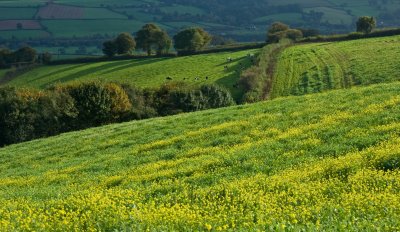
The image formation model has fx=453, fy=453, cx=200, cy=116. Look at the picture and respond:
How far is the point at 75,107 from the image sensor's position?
5944cm

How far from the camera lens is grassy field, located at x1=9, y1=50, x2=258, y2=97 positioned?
85062 millimetres

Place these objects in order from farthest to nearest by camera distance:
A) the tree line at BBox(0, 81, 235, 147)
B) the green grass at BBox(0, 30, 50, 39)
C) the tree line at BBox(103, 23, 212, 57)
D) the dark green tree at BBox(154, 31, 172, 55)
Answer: the green grass at BBox(0, 30, 50, 39) → the dark green tree at BBox(154, 31, 172, 55) → the tree line at BBox(103, 23, 212, 57) → the tree line at BBox(0, 81, 235, 147)

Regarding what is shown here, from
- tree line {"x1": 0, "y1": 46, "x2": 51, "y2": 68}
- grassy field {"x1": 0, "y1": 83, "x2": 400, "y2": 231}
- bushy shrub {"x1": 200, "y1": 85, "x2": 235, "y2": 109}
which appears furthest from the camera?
tree line {"x1": 0, "y1": 46, "x2": 51, "y2": 68}

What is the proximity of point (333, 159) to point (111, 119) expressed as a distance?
46958 millimetres

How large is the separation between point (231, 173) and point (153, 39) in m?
108

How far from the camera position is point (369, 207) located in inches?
444

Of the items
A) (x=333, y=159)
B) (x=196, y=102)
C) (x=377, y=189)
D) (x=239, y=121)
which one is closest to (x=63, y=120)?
(x=196, y=102)

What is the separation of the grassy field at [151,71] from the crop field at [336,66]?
9588 mm

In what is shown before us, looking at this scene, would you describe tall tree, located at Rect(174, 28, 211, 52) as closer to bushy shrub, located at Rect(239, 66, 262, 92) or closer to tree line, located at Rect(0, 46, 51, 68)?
tree line, located at Rect(0, 46, 51, 68)

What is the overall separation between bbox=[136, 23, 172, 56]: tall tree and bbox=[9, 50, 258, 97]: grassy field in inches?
459

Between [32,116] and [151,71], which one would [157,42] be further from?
[32,116]

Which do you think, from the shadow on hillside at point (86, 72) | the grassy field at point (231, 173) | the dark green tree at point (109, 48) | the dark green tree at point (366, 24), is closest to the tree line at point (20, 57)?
the dark green tree at point (109, 48)

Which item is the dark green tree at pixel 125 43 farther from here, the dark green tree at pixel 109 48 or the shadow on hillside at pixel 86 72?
the shadow on hillside at pixel 86 72

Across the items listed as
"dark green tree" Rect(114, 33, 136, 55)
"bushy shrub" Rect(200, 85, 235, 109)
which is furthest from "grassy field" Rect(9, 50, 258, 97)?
"dark green tree" Rect(114, 33, 136, 55)
